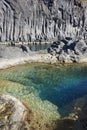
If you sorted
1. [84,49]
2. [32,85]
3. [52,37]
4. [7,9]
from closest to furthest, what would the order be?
1. [32,85]
2. [84,49]
3. [7,9]
4. [52,37]

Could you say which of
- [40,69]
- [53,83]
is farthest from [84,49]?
[53,83]

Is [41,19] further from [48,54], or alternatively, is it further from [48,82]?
[48,82]

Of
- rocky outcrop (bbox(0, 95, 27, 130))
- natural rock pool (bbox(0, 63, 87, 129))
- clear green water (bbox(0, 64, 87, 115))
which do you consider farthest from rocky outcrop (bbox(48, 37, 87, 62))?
rocky outcrop (bbox(0, 95, 27, 130))

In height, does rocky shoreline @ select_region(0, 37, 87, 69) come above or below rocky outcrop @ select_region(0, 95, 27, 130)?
below

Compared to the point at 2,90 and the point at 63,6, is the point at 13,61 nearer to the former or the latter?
the point at 2,90

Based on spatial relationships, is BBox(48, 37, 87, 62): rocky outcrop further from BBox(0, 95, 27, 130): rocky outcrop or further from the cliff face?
BBox(0, 95, 27, 130): rocky outcrop

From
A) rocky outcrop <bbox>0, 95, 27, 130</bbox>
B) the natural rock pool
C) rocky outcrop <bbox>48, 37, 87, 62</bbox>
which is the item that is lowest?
rocky outcrop <bbox>48, 37, 87, 62</bbox>

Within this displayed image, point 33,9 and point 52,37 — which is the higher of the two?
point 33,9
